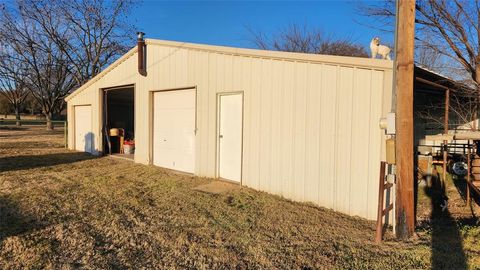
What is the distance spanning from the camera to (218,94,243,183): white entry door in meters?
7.03

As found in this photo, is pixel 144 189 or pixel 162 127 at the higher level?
pixel 162 127

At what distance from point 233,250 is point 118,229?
65.6 inches

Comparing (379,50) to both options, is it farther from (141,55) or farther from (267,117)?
(141,55)

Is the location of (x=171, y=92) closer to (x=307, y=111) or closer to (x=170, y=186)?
(x=170, y=186)

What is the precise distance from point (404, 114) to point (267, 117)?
2.83 m

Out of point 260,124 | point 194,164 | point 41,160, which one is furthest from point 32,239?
point 41,160

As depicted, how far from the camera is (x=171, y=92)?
906cm

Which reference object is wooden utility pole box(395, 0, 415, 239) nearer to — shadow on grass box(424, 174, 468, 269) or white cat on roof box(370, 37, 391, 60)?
shadow on grass box(424, 174, 468, 269)

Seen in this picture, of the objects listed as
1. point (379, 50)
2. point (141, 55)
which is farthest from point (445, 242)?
point (141, 55)

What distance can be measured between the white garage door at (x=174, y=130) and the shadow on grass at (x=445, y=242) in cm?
552

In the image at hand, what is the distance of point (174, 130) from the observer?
902cm

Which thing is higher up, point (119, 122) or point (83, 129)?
point (119, 122)

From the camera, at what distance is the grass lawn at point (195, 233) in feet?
11.0

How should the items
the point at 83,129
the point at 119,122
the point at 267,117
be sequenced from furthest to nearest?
the point at 119,122 → the point at 83,129 → the point at 267,117
